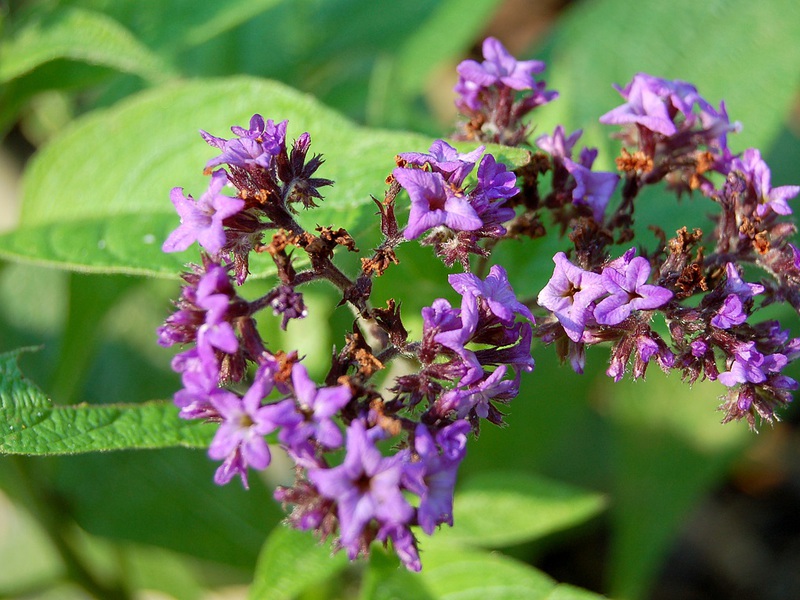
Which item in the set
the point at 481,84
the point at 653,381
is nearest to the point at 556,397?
the point at 653,381

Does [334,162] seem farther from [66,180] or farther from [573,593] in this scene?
[573,593]

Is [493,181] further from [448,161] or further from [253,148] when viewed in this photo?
[253,148]

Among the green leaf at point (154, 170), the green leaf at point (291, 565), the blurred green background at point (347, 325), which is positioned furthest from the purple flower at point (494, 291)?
the green leaf at point (291, 565)

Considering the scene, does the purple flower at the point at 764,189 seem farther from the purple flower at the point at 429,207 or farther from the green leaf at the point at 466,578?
the green leaf at the point at 466,578

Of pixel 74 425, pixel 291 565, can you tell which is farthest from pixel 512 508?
pixel 74 425

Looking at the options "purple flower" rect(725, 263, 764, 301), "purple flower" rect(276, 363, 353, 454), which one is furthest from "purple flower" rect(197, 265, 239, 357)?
"purple flower" rect(725, 263, 764, 301)

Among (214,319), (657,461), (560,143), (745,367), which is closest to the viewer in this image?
(214,319)
